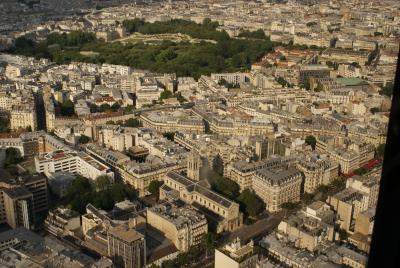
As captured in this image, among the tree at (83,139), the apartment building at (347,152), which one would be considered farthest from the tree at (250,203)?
the tree at (83,139)

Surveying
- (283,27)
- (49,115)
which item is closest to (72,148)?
(49,115)

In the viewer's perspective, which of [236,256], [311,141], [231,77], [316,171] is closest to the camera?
[236,256]

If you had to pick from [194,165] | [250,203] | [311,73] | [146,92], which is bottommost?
[250,203]

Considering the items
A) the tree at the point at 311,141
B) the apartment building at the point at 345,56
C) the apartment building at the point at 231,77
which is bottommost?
the tree at the point at 311,141

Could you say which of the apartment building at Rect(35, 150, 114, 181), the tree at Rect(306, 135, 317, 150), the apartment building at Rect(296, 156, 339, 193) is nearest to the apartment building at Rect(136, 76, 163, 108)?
the apartment building at Rect(35, 150, 114, 181)

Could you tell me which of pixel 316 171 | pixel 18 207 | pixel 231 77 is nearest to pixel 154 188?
pixel 18 207

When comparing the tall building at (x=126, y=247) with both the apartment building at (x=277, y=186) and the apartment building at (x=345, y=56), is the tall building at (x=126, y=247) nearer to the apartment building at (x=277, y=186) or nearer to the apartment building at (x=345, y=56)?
the apartment building at (x=277, y=186)

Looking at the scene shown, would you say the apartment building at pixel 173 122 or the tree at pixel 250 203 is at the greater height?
the apartment building at pixel 173 122

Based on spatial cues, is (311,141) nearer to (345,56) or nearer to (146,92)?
(146,92)

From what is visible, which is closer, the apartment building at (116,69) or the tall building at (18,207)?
the tall building at (18,207)
